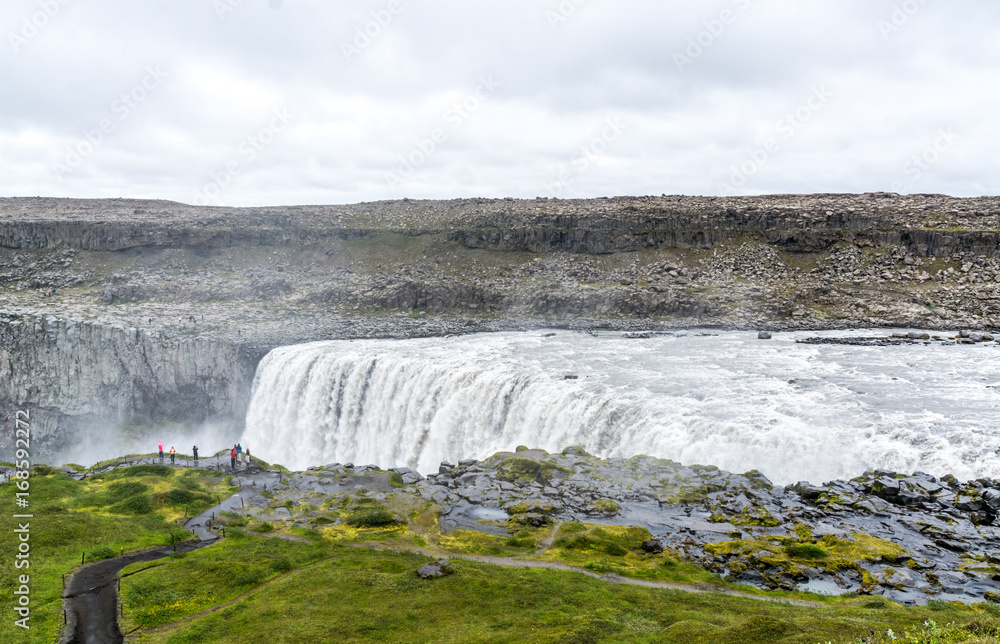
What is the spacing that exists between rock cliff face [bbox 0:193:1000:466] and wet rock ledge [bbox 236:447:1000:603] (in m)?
32.1

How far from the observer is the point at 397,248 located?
3474 inches

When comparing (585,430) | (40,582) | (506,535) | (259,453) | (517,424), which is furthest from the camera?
(259,453)

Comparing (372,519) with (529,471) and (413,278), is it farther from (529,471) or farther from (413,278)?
(413,278)

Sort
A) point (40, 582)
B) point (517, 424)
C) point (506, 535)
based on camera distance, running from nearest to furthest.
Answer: point (40, 582) → point (506, 535) → point (517, 424)

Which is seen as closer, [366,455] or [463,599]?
[463,599]

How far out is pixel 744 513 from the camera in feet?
81.1

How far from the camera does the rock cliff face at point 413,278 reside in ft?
195

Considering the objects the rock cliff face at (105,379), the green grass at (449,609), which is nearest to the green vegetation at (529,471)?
the green grass at (449,609)

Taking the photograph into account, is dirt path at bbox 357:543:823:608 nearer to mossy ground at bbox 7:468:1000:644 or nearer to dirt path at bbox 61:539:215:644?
mossy ground at bbox 7:468:1000:644

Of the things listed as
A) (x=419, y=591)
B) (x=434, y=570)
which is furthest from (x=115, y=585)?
(x=434, y=570)

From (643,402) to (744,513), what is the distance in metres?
10.8

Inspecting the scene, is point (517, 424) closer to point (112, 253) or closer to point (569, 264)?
point (569, 264)

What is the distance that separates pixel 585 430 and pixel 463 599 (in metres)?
16.4

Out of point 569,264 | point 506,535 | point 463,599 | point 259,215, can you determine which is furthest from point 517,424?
Answer: point 259,215
